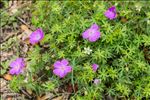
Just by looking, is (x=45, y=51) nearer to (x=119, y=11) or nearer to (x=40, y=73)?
(x=40, y=73)

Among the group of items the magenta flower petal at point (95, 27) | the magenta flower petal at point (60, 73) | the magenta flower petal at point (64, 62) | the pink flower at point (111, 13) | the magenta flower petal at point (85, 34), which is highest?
the pink flower at point (111, 13)

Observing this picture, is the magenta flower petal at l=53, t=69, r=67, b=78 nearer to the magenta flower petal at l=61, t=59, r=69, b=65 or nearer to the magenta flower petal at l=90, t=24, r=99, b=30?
the magenta flower petal at l=61, t=59, r=69, b=65

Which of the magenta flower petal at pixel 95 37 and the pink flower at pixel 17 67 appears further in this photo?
the pink flower at pixel 17 67

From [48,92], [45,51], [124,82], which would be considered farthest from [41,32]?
[124,82]

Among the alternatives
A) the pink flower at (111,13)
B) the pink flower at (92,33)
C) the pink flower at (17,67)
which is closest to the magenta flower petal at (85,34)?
the pink flower at (92,33)

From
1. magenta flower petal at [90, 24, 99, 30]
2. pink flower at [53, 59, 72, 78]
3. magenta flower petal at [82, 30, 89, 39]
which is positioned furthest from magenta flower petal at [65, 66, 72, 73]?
magenta flower petal at [90, 24, 99, 30]

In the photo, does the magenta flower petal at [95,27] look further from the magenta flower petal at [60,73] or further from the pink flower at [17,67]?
the pink flower at [17,67]

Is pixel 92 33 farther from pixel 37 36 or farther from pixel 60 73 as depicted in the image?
pixel 37 36
